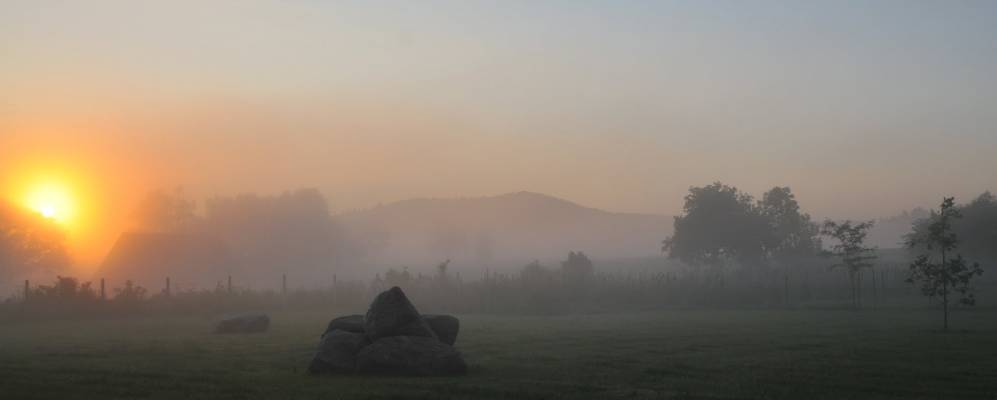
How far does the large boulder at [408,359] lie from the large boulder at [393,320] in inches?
28.4

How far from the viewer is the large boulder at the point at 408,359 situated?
2008 cm

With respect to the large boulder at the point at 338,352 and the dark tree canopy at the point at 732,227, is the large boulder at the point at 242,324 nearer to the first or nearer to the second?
the large boulder at the point at 338,352

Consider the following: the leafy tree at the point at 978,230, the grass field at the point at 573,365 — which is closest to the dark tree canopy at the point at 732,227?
the leafy tree at the point at 978,230

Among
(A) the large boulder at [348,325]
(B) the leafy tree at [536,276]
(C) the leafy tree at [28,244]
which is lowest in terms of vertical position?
(B) the leafy tree at [536,276]

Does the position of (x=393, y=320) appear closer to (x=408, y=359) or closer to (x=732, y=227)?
(x=408, y=359)

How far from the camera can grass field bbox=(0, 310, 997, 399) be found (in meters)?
16.9

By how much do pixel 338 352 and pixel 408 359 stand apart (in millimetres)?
1910

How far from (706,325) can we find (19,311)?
40.4m

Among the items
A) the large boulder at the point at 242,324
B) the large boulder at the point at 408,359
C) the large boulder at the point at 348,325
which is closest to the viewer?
the large boulder at the point at 408,359

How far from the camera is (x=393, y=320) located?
21.7 m

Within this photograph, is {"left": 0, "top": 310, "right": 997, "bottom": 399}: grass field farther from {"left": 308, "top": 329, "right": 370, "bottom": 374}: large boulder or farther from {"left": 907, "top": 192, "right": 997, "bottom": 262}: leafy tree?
{"left": 907, "top": 192, "right": 997, "bottom": 262}: leafy tree

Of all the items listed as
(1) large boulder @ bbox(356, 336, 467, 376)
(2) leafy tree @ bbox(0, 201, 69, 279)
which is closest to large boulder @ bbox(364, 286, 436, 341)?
(1) large boulder @ bbox(356, 336, 467, 376)

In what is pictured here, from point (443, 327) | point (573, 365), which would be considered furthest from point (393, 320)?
point (573, 365)

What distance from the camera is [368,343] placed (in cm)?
2169
